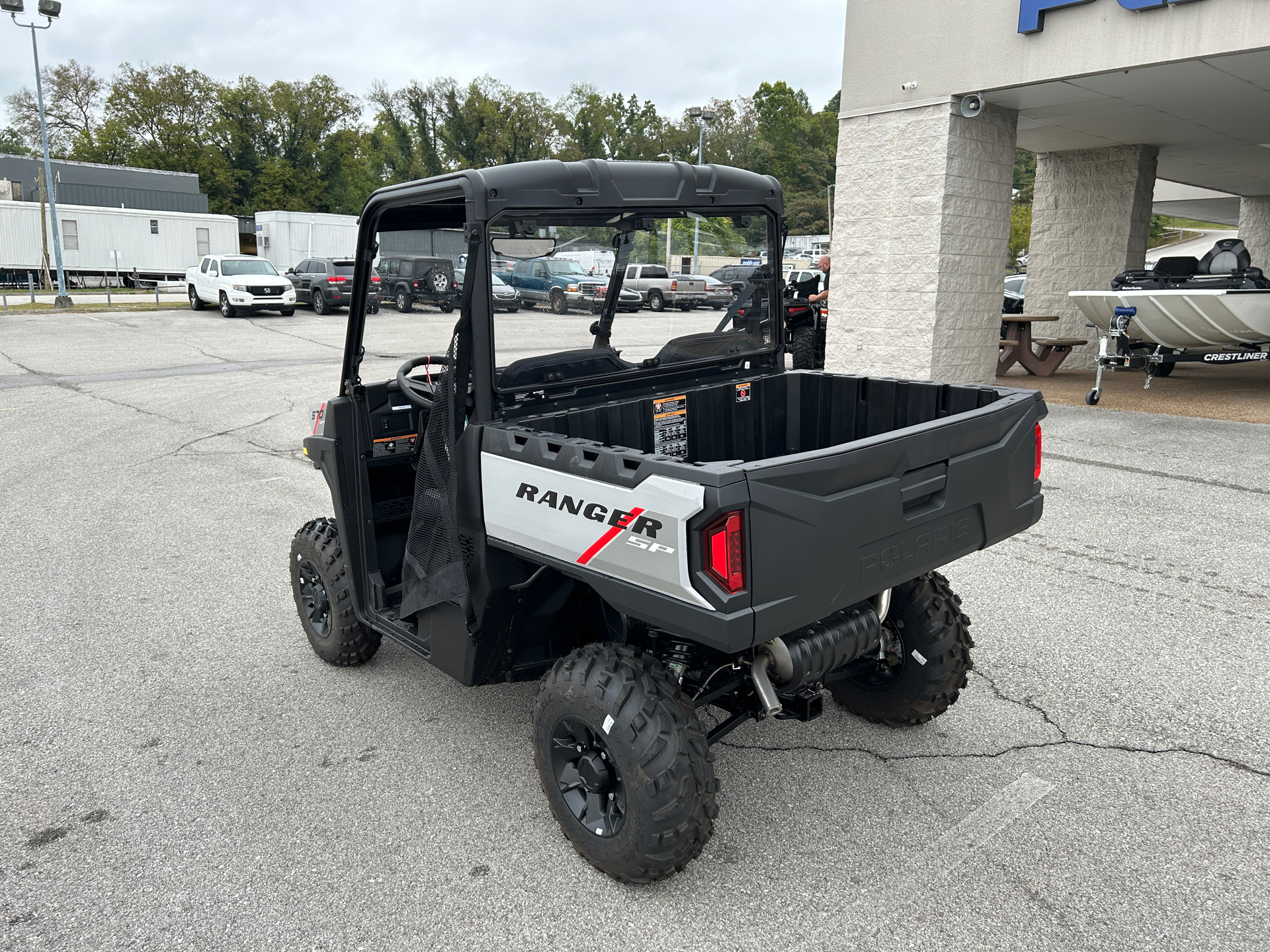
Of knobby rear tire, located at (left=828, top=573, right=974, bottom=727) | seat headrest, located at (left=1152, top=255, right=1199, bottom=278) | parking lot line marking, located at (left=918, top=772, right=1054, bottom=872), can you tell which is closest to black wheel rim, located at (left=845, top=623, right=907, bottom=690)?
knobby rear tire, located at (left=828, top=573, right=974, bottom=727)

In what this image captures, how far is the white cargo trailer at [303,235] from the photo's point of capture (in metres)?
39.7

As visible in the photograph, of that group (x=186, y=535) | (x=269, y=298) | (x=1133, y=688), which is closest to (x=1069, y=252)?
(x=1133, y=688)

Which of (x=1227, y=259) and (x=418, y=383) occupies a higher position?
(x=1227, y=259)

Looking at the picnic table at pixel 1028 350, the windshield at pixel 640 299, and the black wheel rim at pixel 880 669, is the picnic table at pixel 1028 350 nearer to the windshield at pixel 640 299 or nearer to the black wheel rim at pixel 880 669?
the windshield at pixel 640 299

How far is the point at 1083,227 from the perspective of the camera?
45.7ft

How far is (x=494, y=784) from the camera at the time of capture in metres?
3.33

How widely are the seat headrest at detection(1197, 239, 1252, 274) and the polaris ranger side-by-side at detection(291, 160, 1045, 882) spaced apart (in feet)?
33.3

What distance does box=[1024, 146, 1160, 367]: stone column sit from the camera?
13516 millimetres

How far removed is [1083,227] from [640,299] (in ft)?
41.8

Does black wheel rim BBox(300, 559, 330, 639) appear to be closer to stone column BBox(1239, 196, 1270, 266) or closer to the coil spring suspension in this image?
the coil spring suspension

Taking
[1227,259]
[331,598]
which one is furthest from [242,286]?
[331,598]

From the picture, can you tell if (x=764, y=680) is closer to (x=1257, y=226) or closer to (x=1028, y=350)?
(x=1028, y=350)

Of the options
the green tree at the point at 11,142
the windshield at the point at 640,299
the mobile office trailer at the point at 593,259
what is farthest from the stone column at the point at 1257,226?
the green tree at the point at 11,142

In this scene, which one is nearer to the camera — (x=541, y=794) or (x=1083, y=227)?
(x=541, y=794)
